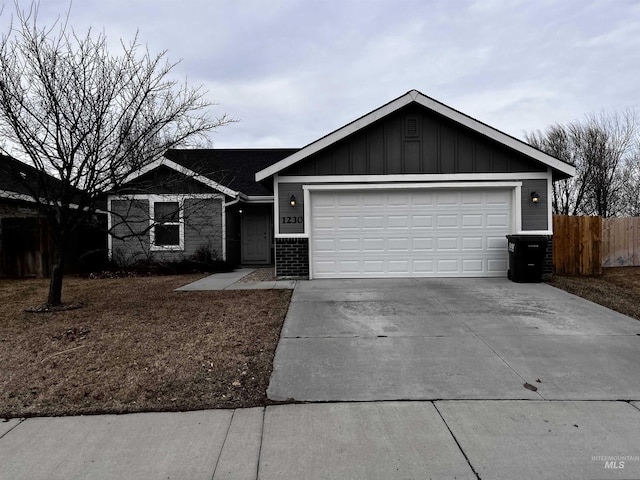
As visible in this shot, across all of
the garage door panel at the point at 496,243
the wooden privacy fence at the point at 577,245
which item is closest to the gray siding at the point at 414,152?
the garage door panel at the point at 496,243

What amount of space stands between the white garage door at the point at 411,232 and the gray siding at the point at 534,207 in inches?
14.2

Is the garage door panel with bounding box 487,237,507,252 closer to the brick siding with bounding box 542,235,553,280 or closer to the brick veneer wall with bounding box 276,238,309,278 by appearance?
the brick siding with bounding box 542,235,553,280

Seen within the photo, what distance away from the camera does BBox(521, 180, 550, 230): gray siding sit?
9.91m

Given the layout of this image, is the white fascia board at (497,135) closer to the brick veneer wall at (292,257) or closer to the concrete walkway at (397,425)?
the brick veneer wall at (292,257)

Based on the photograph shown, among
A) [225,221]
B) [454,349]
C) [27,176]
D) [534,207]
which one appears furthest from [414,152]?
[27,176]

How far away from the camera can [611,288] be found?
894 cm

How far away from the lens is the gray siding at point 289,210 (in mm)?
10102

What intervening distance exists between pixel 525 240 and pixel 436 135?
326 centimetres

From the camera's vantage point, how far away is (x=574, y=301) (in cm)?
727

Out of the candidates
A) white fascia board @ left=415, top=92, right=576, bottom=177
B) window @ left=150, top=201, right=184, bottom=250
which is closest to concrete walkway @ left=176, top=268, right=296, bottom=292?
window @ left=150, top=201, right=184, bottom=250

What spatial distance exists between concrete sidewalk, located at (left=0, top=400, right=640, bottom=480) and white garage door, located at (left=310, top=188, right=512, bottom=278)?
680 cm

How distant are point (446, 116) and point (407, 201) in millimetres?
2210

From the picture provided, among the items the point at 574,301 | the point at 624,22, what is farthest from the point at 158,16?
the point at 624,22

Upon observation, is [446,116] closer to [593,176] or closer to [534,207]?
[534,207]
